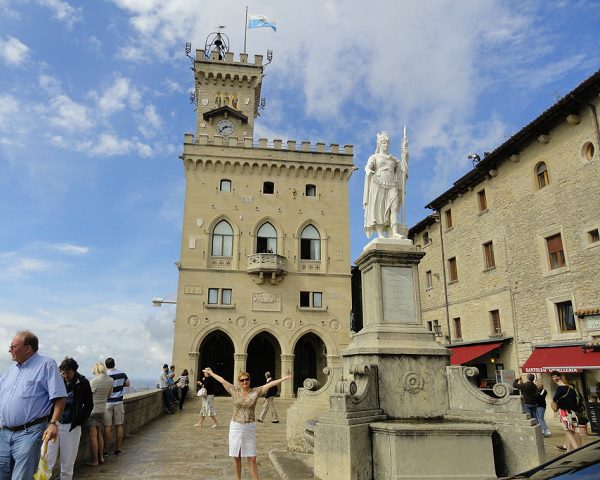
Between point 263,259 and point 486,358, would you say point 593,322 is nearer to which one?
point 486,358

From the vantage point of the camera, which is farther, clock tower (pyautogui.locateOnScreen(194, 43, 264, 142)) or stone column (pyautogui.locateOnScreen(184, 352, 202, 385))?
clock tower (pyautogui.locateOnScreen(194, 43, 264, 142))

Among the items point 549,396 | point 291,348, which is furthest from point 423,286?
point 549,396

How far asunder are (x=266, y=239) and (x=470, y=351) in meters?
15.1

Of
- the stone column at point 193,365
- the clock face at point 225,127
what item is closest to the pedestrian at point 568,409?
the stone column at point 193,365

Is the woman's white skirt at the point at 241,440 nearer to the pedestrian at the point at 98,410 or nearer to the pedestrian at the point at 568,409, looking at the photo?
the pedestrian at the point at 98,410

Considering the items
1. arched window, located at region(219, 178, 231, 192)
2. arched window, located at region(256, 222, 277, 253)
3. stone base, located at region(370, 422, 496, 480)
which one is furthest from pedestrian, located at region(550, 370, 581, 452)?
arched window, located at region(219, 178, 231, 192)

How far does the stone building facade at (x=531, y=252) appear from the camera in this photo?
16.3 metres

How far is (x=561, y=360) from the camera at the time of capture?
53.5 feet

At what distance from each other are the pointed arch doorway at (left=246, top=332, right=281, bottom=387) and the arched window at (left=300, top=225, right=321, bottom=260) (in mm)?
6155

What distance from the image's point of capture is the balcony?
29.4m

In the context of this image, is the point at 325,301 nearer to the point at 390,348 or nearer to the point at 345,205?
the point at 345,205

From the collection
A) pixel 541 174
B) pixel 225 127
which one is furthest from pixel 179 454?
pixel 225 127

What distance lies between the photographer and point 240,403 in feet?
20.4

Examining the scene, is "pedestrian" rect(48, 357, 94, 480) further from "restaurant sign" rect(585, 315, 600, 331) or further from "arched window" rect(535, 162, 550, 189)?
"arched window" rect(535, 162, 550, 189)
